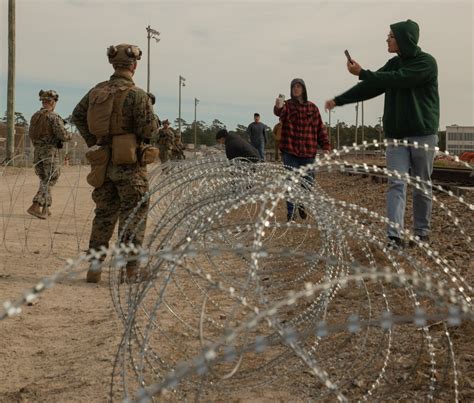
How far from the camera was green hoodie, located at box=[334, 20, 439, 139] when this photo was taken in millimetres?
4797

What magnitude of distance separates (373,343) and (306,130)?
424 cm

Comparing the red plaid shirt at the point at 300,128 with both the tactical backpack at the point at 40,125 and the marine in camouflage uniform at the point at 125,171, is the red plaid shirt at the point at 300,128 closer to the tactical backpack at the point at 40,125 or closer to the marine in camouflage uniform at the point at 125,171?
the marine in camouflage uniform at the point at 125,171

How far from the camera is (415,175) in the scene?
4.94 meters

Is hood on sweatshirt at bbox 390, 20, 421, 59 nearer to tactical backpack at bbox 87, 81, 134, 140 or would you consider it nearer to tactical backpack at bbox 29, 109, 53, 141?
tactical backpack at bbox 87, 81, 134, 140

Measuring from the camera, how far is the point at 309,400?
2.55 meters

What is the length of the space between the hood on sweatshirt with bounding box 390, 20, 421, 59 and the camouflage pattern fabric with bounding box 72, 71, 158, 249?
219 centimetres

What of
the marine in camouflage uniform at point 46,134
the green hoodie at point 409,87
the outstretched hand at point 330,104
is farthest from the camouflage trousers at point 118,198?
the marine in camouflage uniform at point 46,134

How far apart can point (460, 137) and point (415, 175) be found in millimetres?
61936

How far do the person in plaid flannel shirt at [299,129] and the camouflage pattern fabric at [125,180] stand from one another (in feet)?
9.21

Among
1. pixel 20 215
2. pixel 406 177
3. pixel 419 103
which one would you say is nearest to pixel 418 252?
pixel 419 103

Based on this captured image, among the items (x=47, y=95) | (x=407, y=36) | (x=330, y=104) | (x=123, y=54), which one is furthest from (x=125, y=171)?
(x=47, y=95)

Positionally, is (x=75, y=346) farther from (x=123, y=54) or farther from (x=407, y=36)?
(x=407, y=36)

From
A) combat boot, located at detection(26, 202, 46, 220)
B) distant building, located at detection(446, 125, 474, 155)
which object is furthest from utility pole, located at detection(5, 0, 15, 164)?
distant building, located at detection(446, 125, 474, 155)

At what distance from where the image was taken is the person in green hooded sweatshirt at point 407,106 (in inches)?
189
